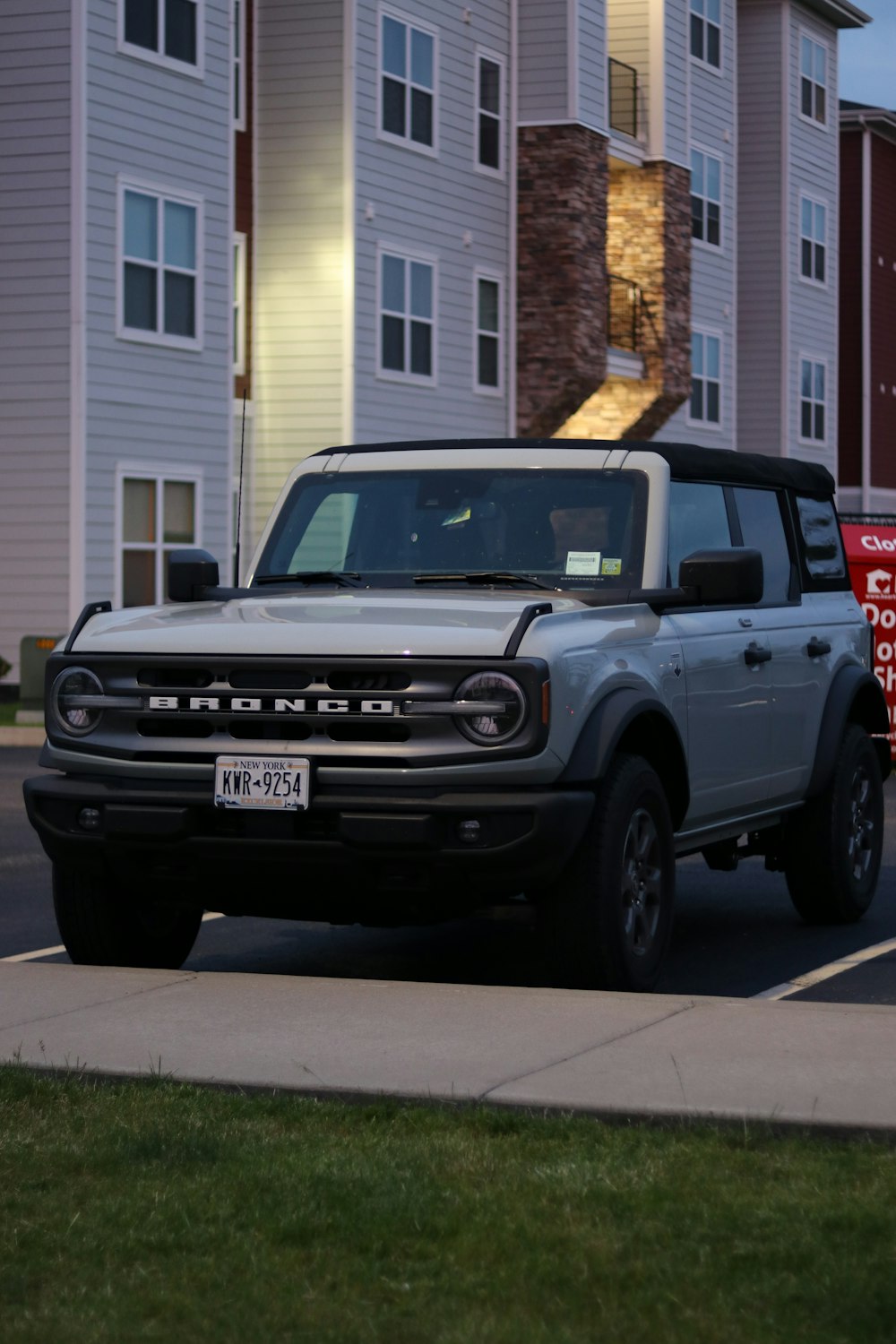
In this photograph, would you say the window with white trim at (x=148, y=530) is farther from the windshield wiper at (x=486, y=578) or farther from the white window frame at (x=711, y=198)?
the windshield wiper at (x=486, y=578)

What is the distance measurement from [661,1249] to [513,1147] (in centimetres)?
92

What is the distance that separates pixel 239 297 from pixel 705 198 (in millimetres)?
14826

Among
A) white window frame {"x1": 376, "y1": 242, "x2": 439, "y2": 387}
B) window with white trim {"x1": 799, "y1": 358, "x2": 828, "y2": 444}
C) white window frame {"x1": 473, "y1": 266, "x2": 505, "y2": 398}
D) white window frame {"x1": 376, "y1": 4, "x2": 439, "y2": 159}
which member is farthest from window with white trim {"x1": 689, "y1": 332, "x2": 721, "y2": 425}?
white window frame {"x1": 376, "y1": 4, "x2": 439, "y2": 159}

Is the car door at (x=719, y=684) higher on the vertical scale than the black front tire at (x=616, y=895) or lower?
higher

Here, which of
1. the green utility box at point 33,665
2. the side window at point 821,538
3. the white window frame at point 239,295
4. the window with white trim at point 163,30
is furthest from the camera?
the white window frame at point 239,295

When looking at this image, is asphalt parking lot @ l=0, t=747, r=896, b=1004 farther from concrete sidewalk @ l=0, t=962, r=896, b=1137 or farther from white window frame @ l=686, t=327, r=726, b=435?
white window frame @ l=686, t=327, r=726, b=435

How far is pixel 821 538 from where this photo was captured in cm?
1069

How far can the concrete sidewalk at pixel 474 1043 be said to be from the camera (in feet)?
19.4

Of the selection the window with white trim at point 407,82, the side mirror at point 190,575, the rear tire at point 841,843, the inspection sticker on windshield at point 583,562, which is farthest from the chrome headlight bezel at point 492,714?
the window with white trim at point 407,82

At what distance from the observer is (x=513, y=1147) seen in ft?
17.8

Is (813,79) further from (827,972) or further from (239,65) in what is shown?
(827,972)

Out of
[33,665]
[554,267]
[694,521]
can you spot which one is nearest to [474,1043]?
[694,521]

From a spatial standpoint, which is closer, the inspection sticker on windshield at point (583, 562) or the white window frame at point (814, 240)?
the inspection sticker on windshield at point (583, 562)

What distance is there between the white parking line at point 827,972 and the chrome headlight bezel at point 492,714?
1626mm
